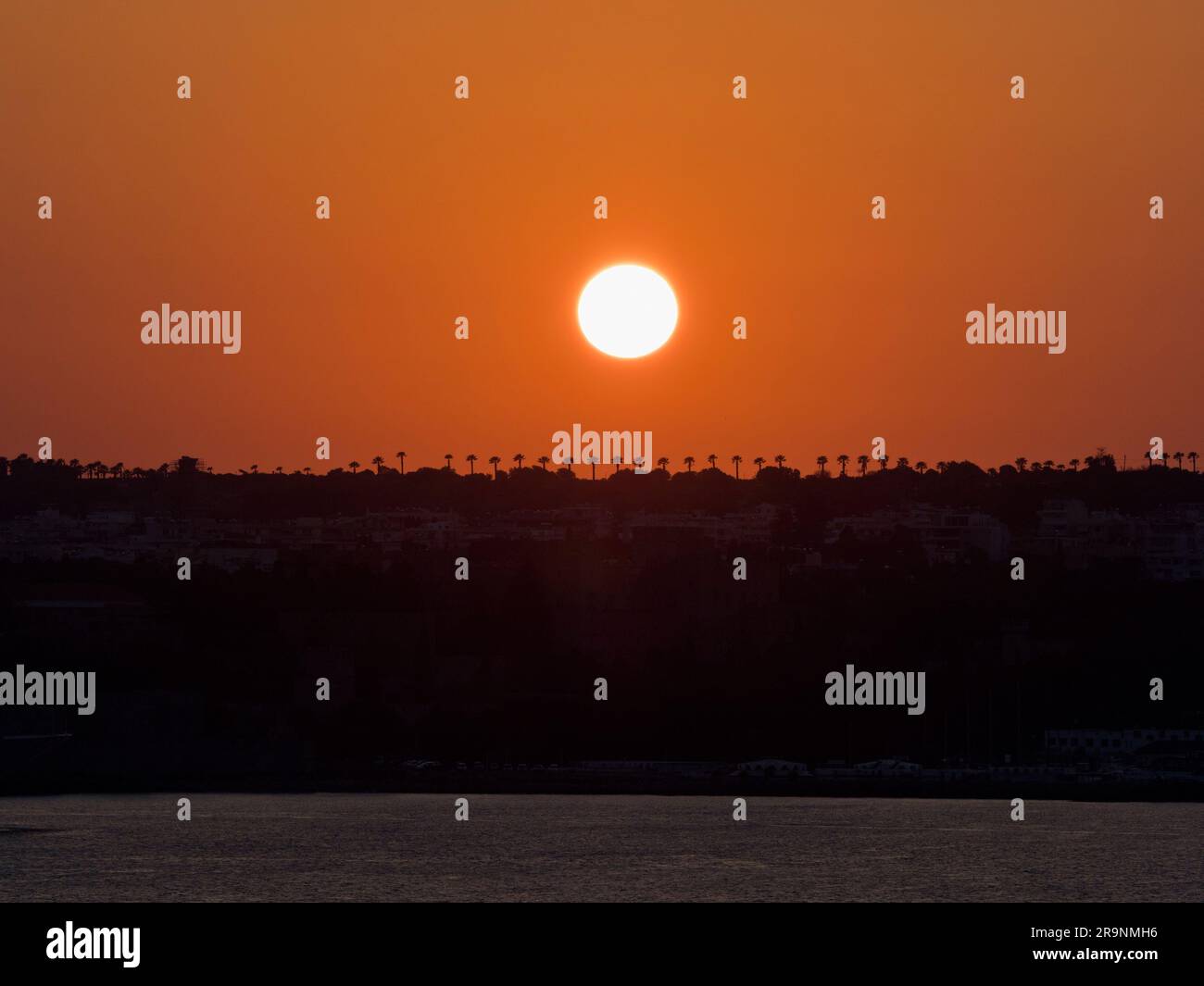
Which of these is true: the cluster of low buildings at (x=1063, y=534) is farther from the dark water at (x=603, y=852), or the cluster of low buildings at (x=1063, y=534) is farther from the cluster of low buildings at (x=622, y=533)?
the dark water at (x=603, y=852)

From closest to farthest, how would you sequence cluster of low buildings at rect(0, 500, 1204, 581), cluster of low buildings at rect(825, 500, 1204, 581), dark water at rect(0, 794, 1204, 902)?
dark water at rect(0, 794, 1204, 902) → cluster of low buildings at rect(825, 500, 1204, 581) → cluster of low buildings at rect(0, 500, 1204, 581)

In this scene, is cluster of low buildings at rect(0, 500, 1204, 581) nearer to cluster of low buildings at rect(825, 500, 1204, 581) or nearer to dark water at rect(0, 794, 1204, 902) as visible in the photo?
cluster of low buildings at rect(825, 500, 1204, 581)

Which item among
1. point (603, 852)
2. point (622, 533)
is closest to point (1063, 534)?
point (622, 533)

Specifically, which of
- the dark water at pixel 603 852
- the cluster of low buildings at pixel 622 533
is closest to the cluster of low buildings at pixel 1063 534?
the cluster of low buildings at pixel 622 533

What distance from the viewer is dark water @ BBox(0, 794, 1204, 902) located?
156 ft

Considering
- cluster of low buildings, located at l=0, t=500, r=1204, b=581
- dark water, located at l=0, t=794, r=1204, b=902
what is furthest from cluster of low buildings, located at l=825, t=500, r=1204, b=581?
dark water, located at l=0, t=794, r=1204, b=902

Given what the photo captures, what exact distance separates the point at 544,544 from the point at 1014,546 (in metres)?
30.6

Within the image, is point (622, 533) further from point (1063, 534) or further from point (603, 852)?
point (603, 852)

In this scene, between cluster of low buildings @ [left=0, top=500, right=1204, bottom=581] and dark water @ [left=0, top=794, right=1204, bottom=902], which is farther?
cluster of low buildings @ [left=0, top=500, right=1204, bottom=581]

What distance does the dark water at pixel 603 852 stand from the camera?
47.5 metres

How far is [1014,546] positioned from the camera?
14175cm

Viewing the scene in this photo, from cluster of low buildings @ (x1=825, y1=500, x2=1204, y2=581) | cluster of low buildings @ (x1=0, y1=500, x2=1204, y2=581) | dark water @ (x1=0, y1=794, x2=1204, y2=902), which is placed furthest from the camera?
cluster of low buildings @ (x1=0, y1=500, x2=1204, y2=581)

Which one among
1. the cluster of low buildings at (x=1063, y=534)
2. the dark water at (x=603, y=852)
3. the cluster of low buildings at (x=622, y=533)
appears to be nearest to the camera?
the dark water at (x=603, y=852)
